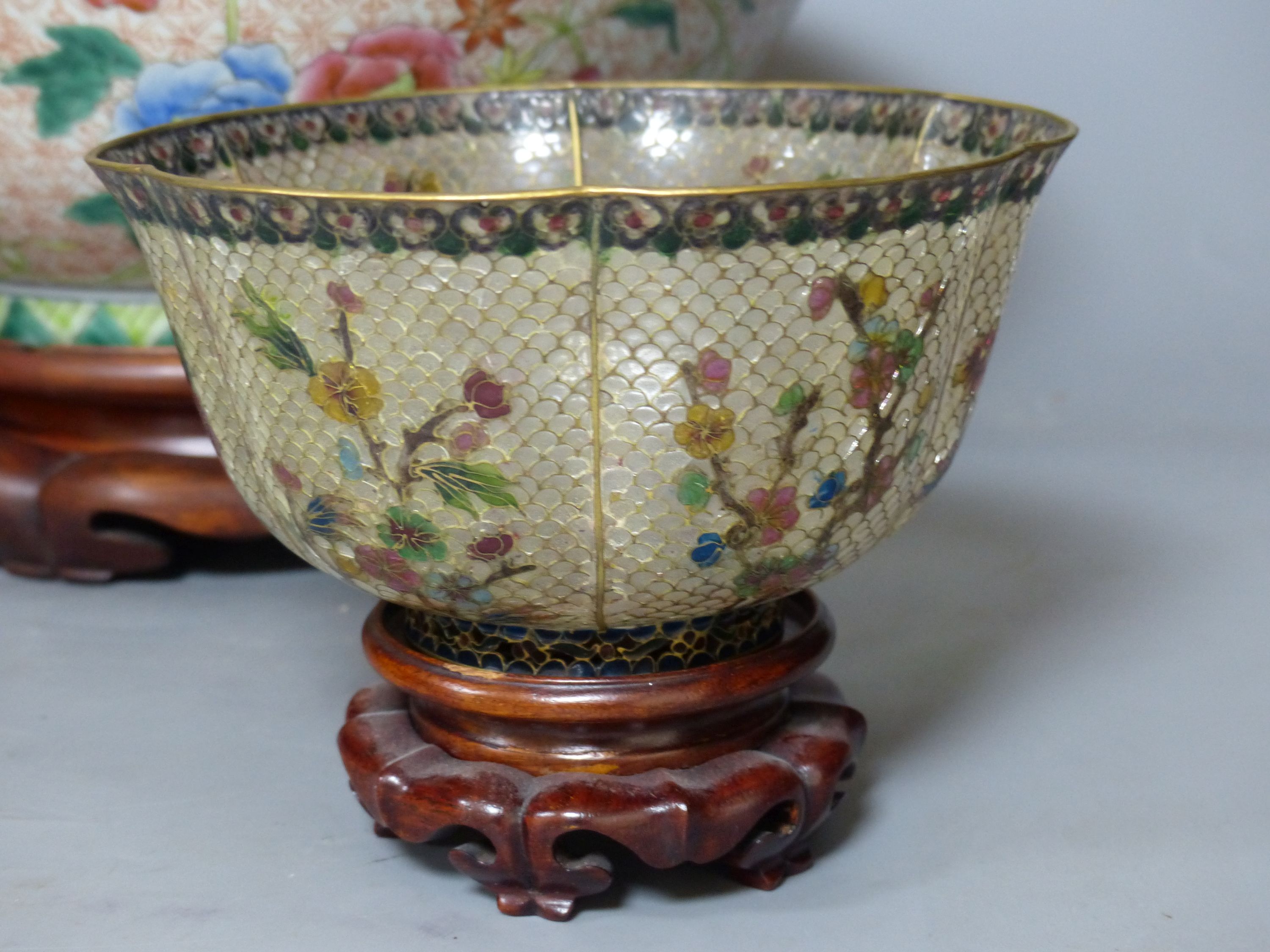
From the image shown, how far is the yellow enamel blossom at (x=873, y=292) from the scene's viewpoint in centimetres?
68

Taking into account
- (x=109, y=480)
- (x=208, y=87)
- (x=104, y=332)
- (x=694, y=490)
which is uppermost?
(x=208, y=87)

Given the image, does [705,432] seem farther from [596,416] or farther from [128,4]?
[128,4]

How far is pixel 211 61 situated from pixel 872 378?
59 centimetres

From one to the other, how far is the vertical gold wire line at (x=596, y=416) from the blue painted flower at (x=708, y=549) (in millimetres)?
44

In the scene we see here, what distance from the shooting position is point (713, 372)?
665mm

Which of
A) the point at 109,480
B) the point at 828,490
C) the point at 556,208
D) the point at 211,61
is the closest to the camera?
the point at 556,208

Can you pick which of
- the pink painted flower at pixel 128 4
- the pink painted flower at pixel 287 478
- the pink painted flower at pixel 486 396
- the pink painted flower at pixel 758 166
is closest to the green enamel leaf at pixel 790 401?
the pink painted flower at pixel 486 396

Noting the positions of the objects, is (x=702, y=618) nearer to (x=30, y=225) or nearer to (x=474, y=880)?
(x=474, y=880)

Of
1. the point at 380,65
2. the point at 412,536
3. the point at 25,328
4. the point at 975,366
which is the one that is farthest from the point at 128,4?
the point at 975,366

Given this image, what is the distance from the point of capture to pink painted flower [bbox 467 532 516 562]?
2.30ft

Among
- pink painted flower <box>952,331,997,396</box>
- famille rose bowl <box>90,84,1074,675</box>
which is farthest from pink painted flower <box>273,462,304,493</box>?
pink painted flower <box>952,331,997,396</box>

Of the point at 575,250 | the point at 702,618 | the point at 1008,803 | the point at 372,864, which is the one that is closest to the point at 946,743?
the point at 1008,803

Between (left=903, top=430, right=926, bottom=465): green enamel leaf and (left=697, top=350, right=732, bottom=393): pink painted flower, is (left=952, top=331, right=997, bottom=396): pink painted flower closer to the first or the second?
(left=903, top=430, right=926, bottom=465): green enamel leaf

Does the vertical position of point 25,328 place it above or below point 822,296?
below
